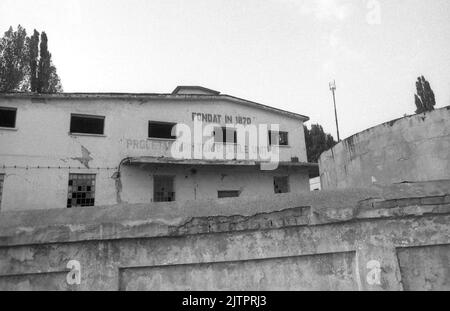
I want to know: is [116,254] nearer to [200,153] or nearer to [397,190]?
[397,190]

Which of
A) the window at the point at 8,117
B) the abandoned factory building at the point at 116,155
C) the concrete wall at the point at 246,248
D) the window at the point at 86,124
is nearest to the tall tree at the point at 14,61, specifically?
the window at the point at 8,117

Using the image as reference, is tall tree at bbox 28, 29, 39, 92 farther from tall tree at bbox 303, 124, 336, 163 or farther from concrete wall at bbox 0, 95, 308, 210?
tall tree at bbox 303, 124, 336, 163

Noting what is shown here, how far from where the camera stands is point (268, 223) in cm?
322

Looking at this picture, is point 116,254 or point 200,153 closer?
point 116,254

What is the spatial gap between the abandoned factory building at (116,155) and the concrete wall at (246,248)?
8.68 m

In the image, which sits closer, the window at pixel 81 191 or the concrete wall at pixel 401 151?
the concrete wall at pixel 401 151

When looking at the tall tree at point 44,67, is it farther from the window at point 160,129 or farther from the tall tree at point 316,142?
the tall tree at point 316,142

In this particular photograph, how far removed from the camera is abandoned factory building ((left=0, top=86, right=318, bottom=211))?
41.7 feet

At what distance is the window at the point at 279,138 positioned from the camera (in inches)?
701

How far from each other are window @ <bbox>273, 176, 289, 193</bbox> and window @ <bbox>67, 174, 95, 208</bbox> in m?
8.61

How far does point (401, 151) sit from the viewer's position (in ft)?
23.0
